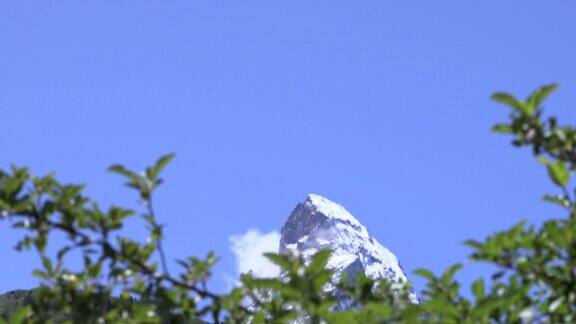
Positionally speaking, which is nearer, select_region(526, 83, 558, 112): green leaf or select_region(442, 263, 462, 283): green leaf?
select_region(526, 83, 558, 112): green leaf

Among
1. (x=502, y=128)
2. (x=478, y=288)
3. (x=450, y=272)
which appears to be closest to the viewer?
(x=478, y=288)

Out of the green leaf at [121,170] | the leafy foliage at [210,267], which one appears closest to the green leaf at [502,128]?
the leafy foliage at [210,267]

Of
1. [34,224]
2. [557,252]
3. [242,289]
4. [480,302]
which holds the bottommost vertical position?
[480,302]

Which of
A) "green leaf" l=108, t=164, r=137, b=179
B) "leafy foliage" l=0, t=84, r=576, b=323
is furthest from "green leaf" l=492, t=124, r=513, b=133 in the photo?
"green leaf" l=108, t=164, r=137, b=179

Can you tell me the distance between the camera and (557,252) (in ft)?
20.1

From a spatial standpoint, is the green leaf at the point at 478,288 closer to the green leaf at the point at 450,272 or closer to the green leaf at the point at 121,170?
the green leaf at the point at 450,272

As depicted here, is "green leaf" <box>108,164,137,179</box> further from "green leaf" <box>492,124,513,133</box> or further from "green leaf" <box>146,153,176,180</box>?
"green leaf" <box>492,124,513,133</box>

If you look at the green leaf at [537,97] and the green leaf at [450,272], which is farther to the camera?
the green leaf at [450,272]

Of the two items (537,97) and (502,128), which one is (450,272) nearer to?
(502,128)

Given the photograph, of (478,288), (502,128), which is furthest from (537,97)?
(478,288)

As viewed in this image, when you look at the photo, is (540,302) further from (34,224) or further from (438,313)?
(34,224)

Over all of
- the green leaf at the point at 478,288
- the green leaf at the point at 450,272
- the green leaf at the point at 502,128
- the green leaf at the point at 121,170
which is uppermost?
the green leaf at the point at 121,170

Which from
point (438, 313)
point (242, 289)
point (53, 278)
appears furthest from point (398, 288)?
point (53, 278)

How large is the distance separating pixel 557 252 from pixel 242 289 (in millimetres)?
2364
